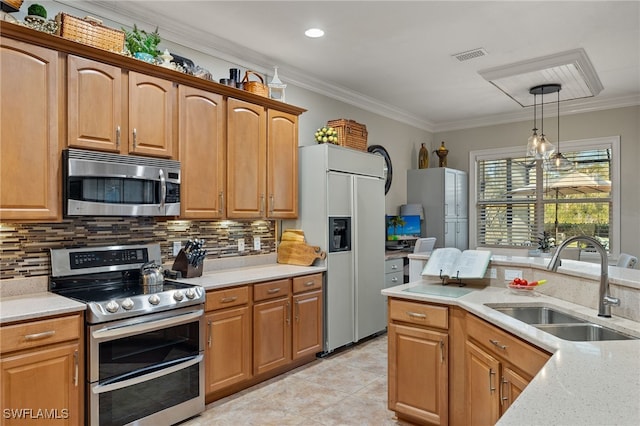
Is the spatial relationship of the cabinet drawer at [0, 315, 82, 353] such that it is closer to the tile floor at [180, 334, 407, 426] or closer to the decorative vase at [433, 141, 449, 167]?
the tile floor at [180, 334, 407, 426]

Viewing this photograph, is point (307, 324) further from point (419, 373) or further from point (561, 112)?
point (561, 112)

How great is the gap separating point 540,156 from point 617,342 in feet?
10.4

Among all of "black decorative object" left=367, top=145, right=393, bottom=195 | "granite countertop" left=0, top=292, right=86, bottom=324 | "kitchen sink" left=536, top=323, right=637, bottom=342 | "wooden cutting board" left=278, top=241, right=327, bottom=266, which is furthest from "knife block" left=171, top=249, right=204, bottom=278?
"black decorative object" left=367, top=145, right=393, bottom=195

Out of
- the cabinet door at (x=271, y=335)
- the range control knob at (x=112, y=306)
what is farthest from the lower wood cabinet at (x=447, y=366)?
the range control knob at (x=112, y=306)

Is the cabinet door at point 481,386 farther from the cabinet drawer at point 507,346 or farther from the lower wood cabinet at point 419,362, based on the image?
the lower wood cabinet at point 419,362

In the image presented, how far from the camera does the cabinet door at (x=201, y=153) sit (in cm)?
320

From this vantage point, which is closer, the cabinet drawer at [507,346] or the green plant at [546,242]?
the cabinet drawer at [507,346]

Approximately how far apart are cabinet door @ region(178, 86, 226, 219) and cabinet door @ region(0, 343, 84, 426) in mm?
1248

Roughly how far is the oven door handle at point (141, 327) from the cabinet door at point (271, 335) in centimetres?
64

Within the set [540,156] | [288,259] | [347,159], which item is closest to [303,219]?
[288,259]

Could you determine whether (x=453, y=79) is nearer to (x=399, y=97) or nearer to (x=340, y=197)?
(x=399, y=97)

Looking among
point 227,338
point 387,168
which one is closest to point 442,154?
point 387,168

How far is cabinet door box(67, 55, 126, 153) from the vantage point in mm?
2582

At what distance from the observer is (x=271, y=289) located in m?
3.50
